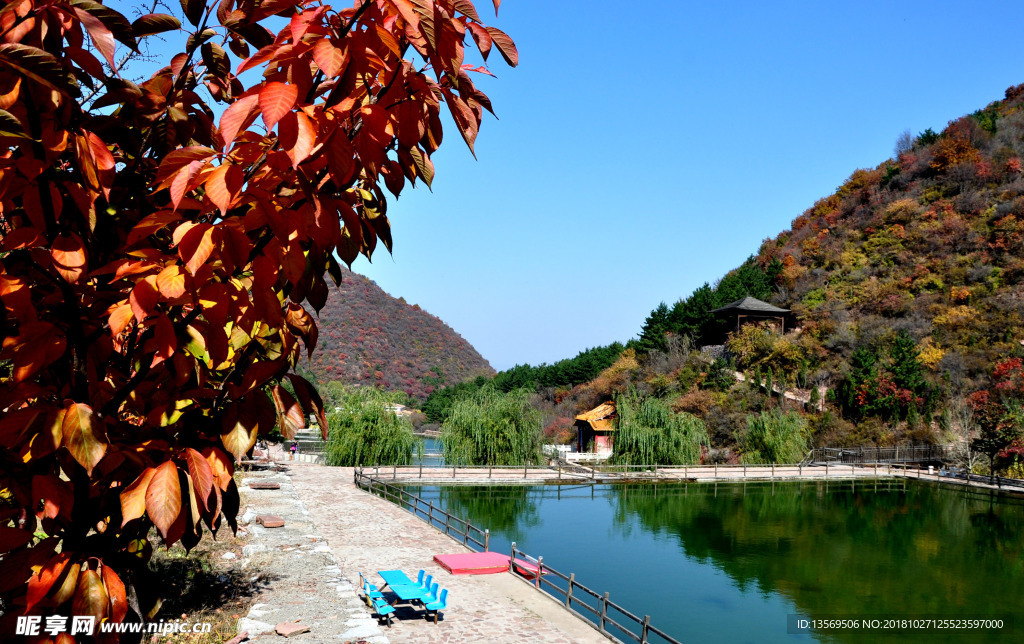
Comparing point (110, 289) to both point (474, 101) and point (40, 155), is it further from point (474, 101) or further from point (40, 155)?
point (474, 101)

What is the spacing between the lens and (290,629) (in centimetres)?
698

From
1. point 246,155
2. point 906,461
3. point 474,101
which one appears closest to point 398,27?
point 474,101

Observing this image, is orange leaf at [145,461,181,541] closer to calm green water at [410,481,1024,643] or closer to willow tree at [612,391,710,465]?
calm green water at [410,481,1024,643]

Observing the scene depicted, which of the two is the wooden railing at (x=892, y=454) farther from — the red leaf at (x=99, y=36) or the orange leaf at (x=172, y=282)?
the red leaf at (x=99, y=36)

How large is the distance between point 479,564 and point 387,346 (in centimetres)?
6366

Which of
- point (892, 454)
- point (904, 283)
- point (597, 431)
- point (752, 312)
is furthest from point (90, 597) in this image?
point (904, 283)

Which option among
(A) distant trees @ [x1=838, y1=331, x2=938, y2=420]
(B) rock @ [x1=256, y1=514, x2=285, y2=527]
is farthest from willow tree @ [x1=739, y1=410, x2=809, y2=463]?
(B) rock @ [x1=256, y1=514, x2=285, y2=527]

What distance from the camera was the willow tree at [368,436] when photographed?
81.3 feet

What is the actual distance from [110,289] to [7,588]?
0.53 metres

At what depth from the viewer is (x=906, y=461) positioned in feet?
100

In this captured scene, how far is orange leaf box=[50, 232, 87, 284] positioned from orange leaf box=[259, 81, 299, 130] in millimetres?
462

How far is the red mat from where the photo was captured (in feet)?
35.6

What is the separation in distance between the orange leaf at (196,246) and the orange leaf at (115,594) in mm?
569

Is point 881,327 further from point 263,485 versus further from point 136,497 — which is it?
point 136,497
